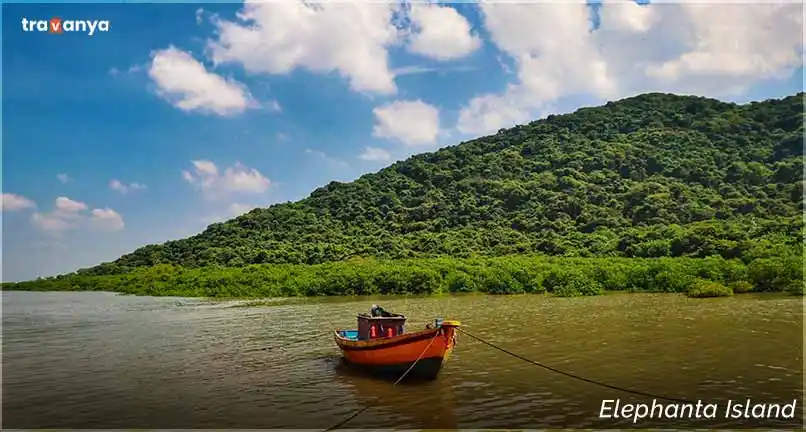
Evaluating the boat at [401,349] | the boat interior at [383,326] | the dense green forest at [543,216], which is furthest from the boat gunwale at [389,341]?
the dense green forest at [543,216]

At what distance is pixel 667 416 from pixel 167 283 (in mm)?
63886

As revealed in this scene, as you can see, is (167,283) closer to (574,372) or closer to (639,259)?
(639,259)

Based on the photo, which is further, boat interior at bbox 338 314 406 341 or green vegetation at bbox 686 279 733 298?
green vegetation at bbox 686 279 733 298

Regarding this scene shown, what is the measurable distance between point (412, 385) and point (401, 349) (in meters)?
1.00

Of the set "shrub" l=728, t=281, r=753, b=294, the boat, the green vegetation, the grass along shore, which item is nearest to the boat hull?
the boat

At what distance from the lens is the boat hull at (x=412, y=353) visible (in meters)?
16.8

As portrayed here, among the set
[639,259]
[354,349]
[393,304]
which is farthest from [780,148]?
[354,349]

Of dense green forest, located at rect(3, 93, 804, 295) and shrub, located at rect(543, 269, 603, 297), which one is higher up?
dense green forest, located at rect(3, 93, 804, 295)

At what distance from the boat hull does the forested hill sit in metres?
42.8

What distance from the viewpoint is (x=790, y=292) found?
39.3 m

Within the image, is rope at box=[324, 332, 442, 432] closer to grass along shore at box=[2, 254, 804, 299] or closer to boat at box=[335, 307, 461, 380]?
boat at box=[335, 307, 461, 380]

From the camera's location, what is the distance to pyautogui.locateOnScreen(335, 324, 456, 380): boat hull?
1677cm

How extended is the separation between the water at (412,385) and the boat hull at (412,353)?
479mm

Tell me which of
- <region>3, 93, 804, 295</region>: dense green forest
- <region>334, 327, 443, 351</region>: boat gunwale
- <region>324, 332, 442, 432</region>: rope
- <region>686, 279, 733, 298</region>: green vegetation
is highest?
<region>3, 93, 804, 295</region>: dense green forest
